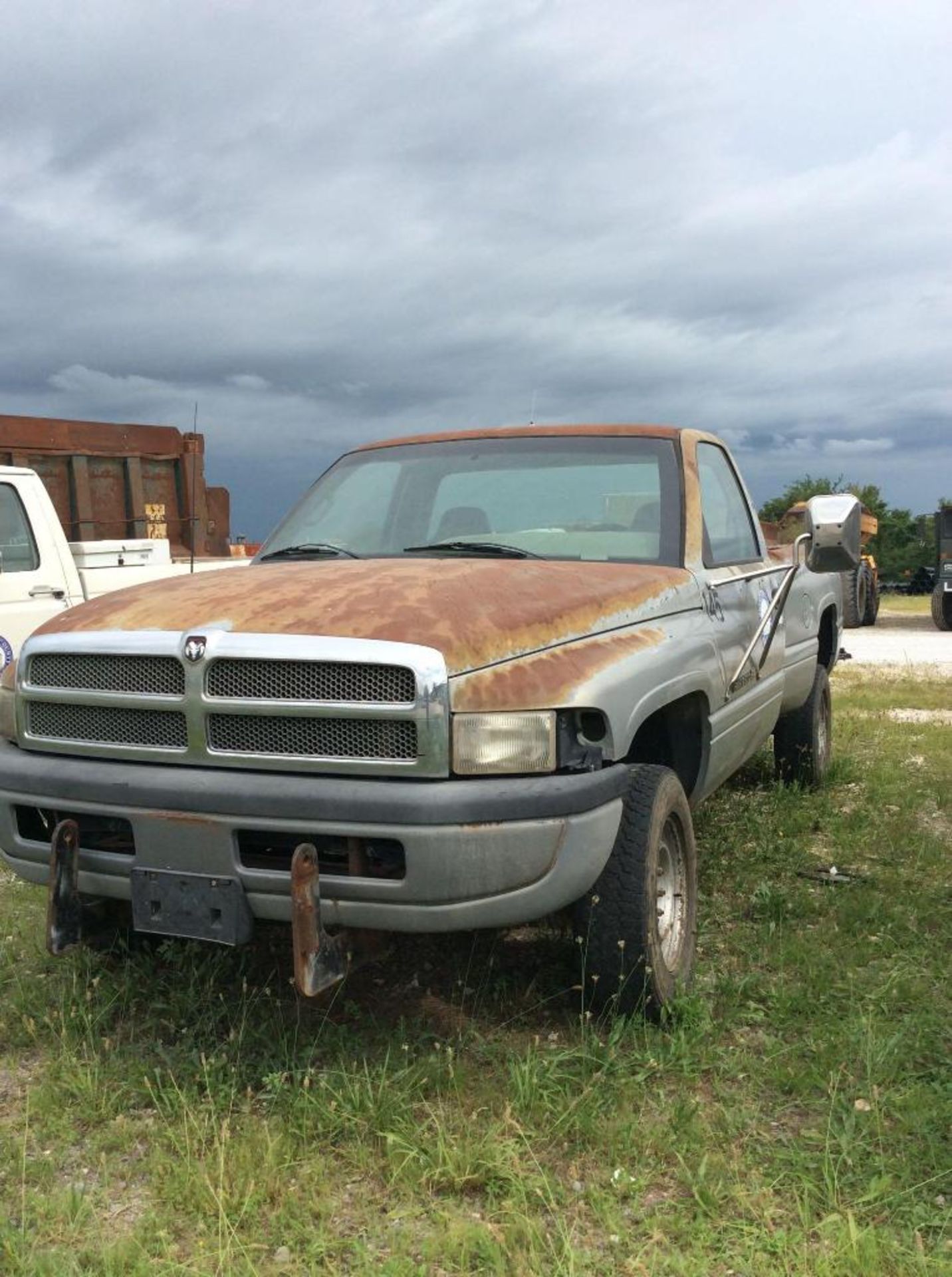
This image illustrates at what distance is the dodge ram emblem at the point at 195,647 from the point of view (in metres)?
2.90

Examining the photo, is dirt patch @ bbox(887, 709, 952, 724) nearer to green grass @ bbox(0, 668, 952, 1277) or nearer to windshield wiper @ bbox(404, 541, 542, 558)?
green grass @ bbox(0, 668, 952, 1277)

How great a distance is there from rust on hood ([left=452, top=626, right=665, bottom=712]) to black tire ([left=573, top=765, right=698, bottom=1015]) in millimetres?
451

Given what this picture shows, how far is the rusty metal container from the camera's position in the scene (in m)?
9.63

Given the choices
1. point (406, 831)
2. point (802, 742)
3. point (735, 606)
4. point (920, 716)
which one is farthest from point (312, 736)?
point (920, 716)

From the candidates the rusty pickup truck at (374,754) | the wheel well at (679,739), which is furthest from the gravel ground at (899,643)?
the rusty pickup truck at (374,754)

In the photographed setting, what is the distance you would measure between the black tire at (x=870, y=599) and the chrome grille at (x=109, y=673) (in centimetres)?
2128

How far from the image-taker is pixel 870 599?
23125 mm

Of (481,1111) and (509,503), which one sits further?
(509,503)

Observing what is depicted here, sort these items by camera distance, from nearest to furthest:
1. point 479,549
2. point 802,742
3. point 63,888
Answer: point 63,888, point 479,549, point 802,742

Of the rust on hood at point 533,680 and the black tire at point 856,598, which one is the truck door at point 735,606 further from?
the black tire at point 856,598

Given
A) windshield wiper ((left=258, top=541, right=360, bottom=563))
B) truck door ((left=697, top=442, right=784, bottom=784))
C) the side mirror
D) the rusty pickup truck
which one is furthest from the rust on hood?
the side mirror

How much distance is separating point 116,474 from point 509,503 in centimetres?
678

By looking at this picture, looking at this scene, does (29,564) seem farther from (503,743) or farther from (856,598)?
(856,598)

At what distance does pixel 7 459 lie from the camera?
9391 millimetres
